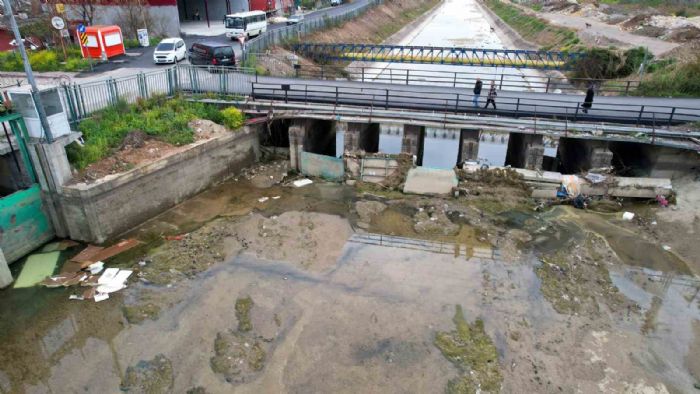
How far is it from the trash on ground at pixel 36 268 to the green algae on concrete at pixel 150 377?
235 inches

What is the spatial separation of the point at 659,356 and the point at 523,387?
154 inches

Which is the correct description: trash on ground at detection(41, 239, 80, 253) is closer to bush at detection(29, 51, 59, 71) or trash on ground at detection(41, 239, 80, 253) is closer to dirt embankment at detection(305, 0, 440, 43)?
bush at detection(29, 51, 59, 71)

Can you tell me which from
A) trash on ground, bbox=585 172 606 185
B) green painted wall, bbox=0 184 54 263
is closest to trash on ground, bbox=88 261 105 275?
green painted wall, bbox=0 184 54 263

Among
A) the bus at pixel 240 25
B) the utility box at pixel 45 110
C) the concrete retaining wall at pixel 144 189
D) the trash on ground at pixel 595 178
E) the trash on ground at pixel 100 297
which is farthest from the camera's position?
the bus at pixel 240 25

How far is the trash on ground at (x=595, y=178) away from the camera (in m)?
18.8

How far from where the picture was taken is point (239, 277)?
14195 mm

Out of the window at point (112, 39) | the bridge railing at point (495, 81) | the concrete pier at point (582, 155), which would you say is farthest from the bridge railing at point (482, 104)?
the window at point (112, 39)

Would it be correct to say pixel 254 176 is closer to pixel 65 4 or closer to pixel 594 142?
pixel 594 142

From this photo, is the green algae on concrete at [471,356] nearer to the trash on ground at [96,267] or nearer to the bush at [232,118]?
the trash on ground at [96,267]

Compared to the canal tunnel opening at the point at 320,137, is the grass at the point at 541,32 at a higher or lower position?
higher

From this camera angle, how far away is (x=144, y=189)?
17125 mm

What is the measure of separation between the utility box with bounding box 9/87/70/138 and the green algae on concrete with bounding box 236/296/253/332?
29.2 ft

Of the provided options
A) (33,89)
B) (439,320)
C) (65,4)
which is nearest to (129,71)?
(33,89)

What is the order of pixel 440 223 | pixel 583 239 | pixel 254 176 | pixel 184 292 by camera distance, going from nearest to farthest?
pixel 184 292
pixel 583 239
pixel 440 223
pixel 254 176
